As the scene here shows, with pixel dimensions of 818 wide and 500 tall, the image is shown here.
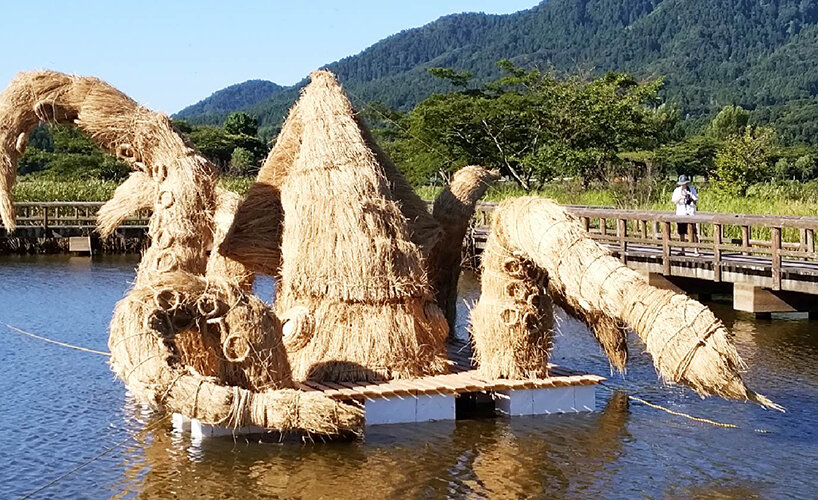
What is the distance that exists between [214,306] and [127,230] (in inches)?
861

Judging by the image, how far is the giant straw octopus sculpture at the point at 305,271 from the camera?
868 cm

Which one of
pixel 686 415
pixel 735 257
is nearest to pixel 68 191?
pixel 735 257

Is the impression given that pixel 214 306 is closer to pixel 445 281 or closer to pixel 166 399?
pixel 166 399

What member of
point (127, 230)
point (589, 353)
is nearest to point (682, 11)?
point (127, 230)

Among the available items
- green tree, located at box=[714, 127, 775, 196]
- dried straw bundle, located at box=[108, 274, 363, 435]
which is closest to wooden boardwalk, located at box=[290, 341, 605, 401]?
dried straw bundle, located at box=[108, 274, 363, 435]

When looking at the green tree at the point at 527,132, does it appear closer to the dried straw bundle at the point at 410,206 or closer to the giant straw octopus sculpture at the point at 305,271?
the dried straw bundle at the point at 410,206

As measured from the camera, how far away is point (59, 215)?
31.1 m

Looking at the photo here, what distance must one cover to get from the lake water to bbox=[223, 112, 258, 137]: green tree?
5297 cm

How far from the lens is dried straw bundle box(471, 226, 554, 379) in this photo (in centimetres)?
1018

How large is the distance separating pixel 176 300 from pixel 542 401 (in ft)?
12.1

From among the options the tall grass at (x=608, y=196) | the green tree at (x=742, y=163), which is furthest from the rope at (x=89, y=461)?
the green tree at (x=742, y=163)

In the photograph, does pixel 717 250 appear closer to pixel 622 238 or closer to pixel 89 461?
pixel 622 238

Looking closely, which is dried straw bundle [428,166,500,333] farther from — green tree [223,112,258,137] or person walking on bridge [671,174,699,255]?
green tree [223,112,258,137]

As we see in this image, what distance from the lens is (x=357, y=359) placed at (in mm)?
10156
